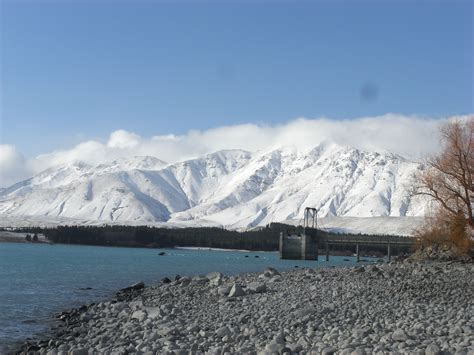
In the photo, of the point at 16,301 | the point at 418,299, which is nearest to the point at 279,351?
the point at 418,299

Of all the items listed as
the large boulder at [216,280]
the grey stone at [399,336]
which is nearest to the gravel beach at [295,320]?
the grey stone at [399,336]

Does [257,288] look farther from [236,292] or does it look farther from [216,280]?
[216,280]

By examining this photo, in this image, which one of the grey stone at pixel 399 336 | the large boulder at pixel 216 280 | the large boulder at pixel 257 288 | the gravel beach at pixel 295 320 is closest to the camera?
the grey stone at pixel 399 336

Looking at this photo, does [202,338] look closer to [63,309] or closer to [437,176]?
[63,309]

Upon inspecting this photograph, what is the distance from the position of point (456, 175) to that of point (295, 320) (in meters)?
24.2

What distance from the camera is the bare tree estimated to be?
4364 centimetres

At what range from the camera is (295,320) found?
Answer: 79.4ft

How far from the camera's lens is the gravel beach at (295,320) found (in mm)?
19438

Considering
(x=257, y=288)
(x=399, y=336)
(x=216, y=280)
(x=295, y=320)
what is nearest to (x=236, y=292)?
(x=257, y=288)

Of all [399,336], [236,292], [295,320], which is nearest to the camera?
[399,336]

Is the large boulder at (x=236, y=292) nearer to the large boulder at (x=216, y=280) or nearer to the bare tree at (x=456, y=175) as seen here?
the large boulder at (x=216, y=280)

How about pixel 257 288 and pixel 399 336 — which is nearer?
pixel 399 336

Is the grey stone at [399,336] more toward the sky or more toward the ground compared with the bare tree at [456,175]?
more toward the ground

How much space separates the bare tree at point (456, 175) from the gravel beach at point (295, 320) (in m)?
6.74
